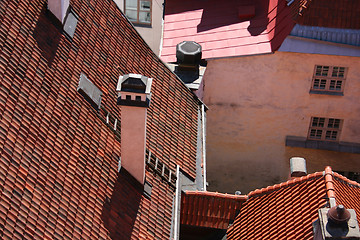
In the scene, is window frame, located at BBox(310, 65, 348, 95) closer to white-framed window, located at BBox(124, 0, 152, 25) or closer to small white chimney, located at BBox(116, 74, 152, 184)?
white-framed window, located at BBox(124, 0, 152, 25)

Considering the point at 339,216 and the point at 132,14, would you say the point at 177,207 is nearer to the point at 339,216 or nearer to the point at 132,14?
the point at 339,216

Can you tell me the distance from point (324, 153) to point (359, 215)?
40.2 feet

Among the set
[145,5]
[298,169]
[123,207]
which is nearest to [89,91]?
[123,207]

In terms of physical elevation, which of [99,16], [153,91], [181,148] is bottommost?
[181,148]

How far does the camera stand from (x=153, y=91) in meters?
24.8

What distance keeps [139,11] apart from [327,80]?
11.6m

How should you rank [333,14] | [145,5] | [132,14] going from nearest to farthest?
[333,14], [145,5], [132,14]

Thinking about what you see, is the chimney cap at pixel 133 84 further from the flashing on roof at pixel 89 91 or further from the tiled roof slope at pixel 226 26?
the tiled roof slope at pixel 226 26

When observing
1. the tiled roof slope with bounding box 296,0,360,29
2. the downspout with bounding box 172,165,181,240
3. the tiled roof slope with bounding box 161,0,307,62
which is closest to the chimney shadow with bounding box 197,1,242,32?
the tiled roof slope with bounding box 161,0,307,62

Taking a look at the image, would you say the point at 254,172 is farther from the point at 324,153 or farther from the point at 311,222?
the point at 311,222

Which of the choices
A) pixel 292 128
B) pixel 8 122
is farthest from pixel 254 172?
pixel 8 122

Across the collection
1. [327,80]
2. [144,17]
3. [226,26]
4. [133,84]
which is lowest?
[133,84]

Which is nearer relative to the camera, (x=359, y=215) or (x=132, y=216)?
(x=132, y=216)

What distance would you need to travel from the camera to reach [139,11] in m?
36.9
